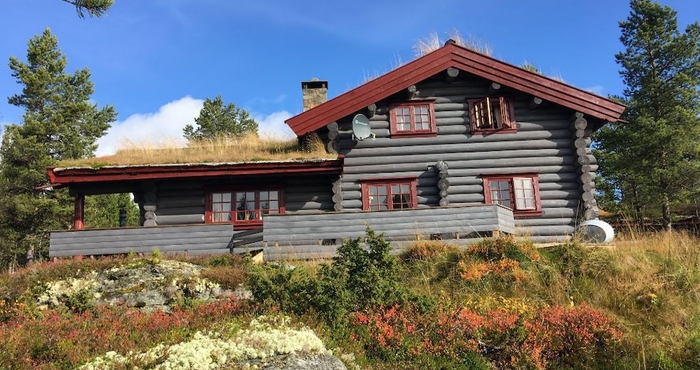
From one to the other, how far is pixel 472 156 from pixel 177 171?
9.68m

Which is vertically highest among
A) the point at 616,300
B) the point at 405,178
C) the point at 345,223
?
the point at 405,178

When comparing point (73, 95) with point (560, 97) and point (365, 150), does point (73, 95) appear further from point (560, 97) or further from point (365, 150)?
point (560, 97)

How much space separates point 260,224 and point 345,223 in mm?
3533

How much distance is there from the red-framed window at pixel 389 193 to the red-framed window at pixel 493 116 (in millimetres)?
3039

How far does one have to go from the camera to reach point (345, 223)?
14219mm

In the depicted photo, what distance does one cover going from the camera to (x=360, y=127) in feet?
56.2

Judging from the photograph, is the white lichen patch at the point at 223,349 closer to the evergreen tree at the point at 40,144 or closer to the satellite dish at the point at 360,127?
the satellite dish at the point at 360,127

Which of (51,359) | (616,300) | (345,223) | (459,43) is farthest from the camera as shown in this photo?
(459,43)

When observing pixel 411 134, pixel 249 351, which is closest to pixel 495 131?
pixel 411 134

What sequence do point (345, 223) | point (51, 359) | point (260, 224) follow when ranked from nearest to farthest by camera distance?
point (51, 359) → point (345, 223) → point (260, 224)

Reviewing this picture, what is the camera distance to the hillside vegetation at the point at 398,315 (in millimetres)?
6777

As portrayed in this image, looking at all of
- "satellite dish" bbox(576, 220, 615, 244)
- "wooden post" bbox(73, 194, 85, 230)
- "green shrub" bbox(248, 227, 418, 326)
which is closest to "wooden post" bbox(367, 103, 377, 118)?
"satellite dish" bbox(576, 220, 615, 244)

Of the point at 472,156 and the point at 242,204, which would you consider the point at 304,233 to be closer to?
the point at 242,204

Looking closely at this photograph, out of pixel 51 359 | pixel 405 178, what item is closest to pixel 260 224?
pixel 405 178
